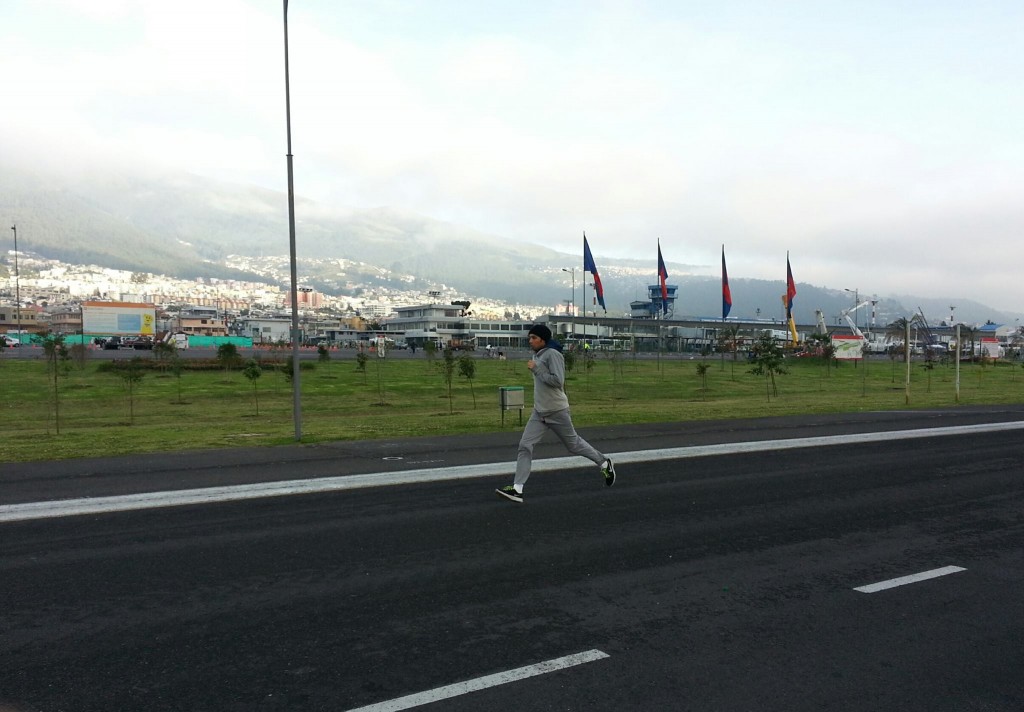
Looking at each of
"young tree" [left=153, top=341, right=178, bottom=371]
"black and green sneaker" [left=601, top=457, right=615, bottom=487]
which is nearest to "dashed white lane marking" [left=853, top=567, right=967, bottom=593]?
"black and green sneaker" [left=601, top=457, right=615, bottom=487]

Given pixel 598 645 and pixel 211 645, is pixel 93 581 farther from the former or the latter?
pixel 598 645

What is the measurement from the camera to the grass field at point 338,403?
1648 centimetres

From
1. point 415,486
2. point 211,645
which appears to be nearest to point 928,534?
point 415,486

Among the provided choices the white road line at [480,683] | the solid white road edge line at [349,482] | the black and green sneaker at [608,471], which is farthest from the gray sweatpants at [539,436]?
the white road line at [480,683]

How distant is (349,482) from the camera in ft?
33.0

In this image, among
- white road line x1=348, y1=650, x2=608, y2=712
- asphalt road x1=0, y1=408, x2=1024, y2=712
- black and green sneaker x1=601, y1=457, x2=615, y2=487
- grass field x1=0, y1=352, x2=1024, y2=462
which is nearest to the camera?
white road line x1=348, y1=650, x2=608, y2=712

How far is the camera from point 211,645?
4.54 metres

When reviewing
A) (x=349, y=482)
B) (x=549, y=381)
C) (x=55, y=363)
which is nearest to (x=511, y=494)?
(x=549, y=381)

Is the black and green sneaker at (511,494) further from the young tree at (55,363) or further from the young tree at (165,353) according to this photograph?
the young tree at (165,353)

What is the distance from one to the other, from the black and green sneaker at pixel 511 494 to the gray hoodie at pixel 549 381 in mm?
989

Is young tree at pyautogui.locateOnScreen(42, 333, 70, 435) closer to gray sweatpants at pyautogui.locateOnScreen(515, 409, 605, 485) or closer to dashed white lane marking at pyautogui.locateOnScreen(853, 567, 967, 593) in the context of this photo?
gray sweatpants at pyautogui.locateOnScreen(515, 409, 605, 485)

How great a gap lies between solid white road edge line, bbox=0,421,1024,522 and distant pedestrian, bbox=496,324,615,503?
5.78 ft

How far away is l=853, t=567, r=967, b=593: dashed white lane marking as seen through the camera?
5.69 meters

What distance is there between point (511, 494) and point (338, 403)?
2290cm
